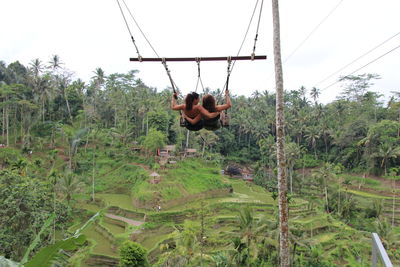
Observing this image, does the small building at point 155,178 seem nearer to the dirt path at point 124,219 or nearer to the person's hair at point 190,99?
the dirt path at point 124,219

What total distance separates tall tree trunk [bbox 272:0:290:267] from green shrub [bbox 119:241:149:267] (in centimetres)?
913

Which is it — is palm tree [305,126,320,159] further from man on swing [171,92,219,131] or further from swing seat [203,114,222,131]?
man on swing [171,92,219,131]

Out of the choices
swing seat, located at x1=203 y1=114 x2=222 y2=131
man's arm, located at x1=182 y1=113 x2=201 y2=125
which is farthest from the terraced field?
man's arm, located at x1=182 y1=113 x2=201 y2=125

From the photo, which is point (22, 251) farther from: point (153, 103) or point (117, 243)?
point (153, 103)

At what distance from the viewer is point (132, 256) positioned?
12523 mm

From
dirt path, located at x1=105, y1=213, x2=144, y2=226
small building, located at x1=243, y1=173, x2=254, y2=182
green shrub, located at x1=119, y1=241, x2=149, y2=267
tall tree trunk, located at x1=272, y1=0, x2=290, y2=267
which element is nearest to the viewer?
tall tree trunk, located at x1=272, y1=0, x2=290, y2=267

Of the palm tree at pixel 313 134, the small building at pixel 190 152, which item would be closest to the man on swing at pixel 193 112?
the small building at pixel 190 152

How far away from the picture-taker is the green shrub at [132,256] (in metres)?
12.5

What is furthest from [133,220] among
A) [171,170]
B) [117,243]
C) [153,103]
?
[153,103]

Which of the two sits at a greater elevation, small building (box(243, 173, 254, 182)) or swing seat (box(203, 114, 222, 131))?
swing seat (box(203, 114, 222, 131))

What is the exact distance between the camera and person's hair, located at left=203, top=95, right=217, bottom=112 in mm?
3965

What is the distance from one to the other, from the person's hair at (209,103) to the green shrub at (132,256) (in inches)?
418

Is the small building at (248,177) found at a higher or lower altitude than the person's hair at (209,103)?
lower

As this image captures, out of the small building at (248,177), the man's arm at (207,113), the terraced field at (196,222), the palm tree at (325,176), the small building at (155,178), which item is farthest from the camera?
the small building at (248,177)
